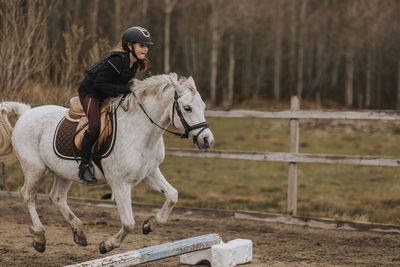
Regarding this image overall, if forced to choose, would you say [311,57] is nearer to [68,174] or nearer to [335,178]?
[335,178]

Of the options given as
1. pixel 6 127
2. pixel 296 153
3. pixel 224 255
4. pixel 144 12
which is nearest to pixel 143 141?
pixel 224 255

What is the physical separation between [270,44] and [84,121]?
115 ft

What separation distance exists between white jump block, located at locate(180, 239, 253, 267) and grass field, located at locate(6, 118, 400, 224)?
313 cm

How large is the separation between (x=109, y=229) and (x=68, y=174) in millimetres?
2039

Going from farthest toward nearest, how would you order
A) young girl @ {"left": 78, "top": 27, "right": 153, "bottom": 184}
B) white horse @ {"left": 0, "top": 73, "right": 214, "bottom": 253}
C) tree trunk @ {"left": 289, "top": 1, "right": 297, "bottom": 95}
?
tree trunk @ {"left": 289, "top": 1, "right": 297, "bottom": 95}, young girl @ {"left": 78, "top": 27, "right": 153, "bottom": 184}, white horse @ {"left": 0, "top": 73, "right": 214, "bottom": 253}

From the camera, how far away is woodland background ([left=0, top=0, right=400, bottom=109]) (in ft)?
99.3

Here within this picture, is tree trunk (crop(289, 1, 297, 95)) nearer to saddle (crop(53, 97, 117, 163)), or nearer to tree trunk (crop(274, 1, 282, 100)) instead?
tree trunk (crop(274, 1, 282, 100))

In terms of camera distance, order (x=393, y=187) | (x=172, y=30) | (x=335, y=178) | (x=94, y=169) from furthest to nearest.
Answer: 1. (x=172, y=30)
2. (x=335, y=178)
3. (x=393, y=187)
4. (x=94, y=169)

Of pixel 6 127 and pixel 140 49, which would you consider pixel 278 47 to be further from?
pixel 140 49

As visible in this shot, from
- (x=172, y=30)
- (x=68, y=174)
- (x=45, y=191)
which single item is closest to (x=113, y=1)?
(x=172, y=30)

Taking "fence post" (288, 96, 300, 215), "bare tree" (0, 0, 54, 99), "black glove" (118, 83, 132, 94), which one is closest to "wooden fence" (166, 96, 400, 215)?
"fence post" (288, 96, 300, 215)

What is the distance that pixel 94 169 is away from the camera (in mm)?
5137

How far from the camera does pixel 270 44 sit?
3878cm

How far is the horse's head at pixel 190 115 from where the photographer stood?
4.38 m
